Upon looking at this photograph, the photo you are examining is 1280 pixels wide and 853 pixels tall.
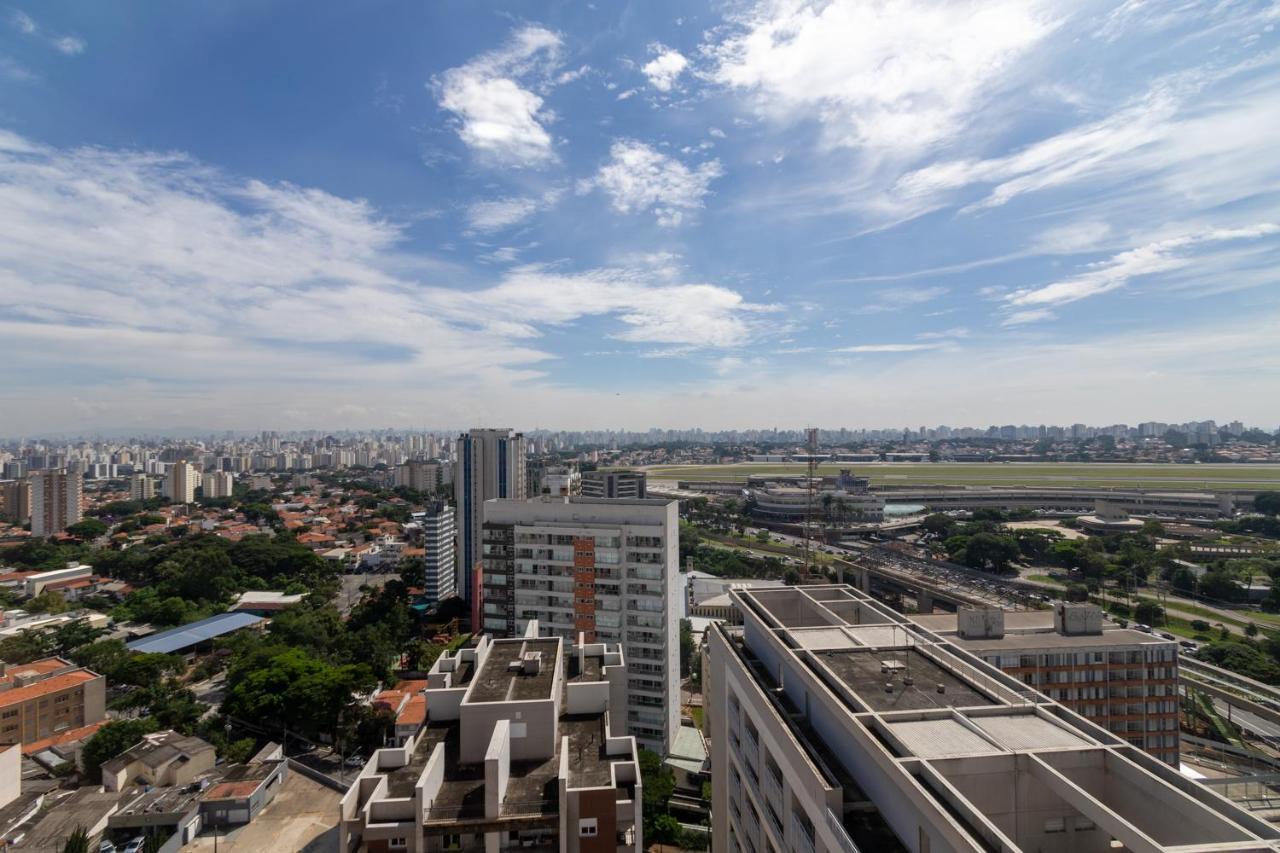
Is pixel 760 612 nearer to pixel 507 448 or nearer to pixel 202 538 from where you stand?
pixel 507 448

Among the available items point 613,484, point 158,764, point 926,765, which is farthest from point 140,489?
point 926,765

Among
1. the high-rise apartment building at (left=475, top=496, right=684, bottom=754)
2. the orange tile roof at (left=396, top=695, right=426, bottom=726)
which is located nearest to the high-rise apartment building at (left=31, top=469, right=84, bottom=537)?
the orange tile roof at (left=396, top=695, right=426, bottom=726)

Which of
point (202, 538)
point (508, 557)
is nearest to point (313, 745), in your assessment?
point (508, 557)

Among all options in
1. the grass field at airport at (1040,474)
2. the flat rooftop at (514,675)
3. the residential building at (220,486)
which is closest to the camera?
the flat rooftop at (514,675)

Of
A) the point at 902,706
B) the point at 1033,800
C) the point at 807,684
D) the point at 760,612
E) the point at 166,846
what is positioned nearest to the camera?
the point at 1033,800

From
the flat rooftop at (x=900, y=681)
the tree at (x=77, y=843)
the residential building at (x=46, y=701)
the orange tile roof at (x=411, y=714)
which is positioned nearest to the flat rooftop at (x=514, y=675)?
the flat rooftop at (x=900, y=681)

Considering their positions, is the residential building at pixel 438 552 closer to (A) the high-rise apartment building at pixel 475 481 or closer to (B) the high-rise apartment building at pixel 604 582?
(A) the high-rise apartment building at pixel 475 481

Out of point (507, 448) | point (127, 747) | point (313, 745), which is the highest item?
point (507, 448)
